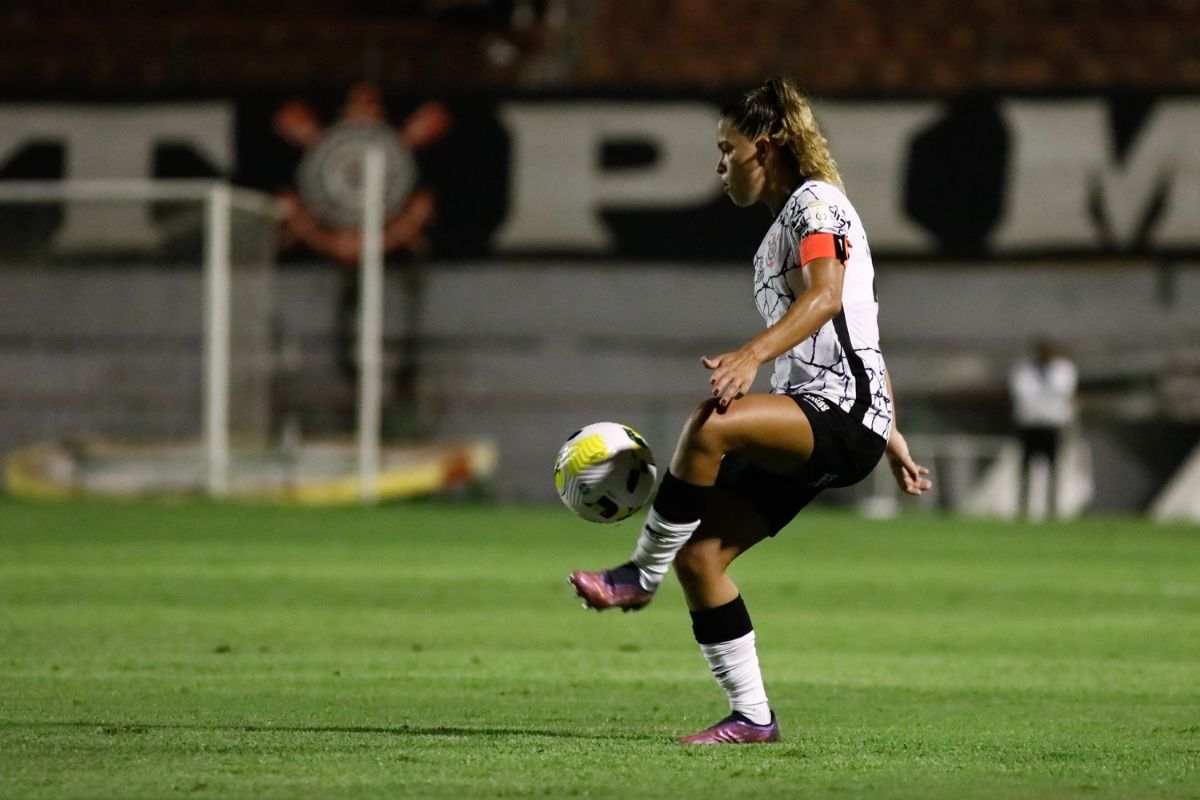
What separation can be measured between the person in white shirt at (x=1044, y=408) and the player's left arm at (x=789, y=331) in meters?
17.3

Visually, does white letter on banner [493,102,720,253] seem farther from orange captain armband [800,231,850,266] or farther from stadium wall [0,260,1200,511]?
orange captain armband [800,231,850,266]

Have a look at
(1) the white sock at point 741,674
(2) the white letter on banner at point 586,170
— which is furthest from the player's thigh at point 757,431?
(2) the white letter on banner at point 586,170

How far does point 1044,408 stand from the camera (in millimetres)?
22328

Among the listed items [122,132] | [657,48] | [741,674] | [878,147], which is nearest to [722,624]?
[741,674]

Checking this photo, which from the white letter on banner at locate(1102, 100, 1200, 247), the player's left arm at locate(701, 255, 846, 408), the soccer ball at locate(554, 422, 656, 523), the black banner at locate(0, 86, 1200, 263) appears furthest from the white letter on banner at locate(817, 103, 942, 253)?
the player's left arm at locate(701, 255, 846, 408)

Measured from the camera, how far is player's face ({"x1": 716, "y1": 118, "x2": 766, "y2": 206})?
593cm

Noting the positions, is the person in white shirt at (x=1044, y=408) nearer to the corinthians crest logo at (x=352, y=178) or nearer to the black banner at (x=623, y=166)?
the black banner at (x=623, y=166)

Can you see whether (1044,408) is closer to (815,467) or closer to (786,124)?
(786,124)

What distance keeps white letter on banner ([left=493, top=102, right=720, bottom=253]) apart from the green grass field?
10587mm

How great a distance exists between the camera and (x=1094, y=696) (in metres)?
7.53

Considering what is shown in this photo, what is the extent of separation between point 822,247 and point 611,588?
3.85ft

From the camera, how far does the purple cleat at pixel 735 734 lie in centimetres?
587

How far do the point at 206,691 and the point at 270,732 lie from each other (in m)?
1.26

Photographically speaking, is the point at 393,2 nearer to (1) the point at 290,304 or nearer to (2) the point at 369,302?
(1) the point at 290,304
